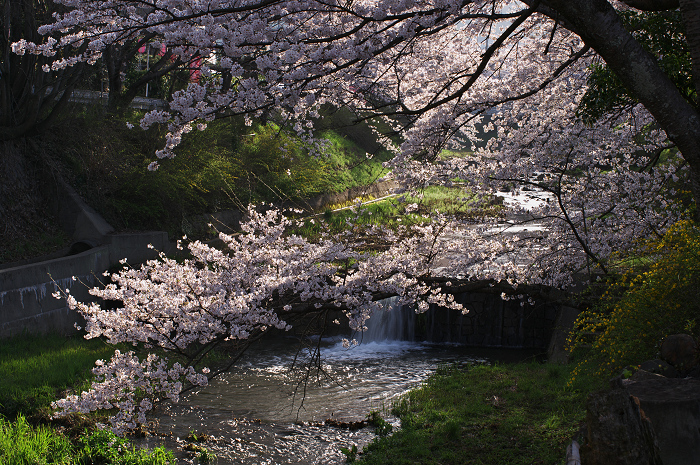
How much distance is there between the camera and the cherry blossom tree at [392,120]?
15.7 feet

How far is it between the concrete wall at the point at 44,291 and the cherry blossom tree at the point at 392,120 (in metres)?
3.32

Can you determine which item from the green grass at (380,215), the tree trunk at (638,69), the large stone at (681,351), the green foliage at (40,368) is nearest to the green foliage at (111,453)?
the green foliage at (40,368)

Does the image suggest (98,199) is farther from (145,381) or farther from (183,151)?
(145,381)

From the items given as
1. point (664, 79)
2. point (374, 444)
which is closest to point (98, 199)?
point (374, 444)

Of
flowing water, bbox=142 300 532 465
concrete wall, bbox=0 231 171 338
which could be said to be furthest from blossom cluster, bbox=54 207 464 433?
concrete wall, bbox=0 231 171 338

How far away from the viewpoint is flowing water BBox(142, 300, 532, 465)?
657cm

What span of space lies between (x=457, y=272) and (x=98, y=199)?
359 inches

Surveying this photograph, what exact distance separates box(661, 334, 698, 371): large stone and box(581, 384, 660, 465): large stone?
4.64ft

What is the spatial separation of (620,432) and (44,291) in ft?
31.6

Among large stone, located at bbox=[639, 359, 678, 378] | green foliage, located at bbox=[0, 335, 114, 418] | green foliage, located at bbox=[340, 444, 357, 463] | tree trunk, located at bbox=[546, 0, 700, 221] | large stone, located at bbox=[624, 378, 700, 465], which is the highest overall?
tree trunk, located at bbox=[546, 0, 700, 221]

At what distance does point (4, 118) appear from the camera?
37.5 ft

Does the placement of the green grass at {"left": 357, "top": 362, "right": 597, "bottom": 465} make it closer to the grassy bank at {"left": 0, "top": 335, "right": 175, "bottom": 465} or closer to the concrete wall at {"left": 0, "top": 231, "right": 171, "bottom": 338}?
the grassy bank at {"left": 0, "top": 335, "right": 175, "bottom": 465}

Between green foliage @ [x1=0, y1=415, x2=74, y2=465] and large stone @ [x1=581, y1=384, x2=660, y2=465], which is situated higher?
large stone @ [x1=581, y1=384, x2=660, y2=465]

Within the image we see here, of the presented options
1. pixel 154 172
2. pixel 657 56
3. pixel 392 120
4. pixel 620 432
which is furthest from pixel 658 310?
pixel 154 172
